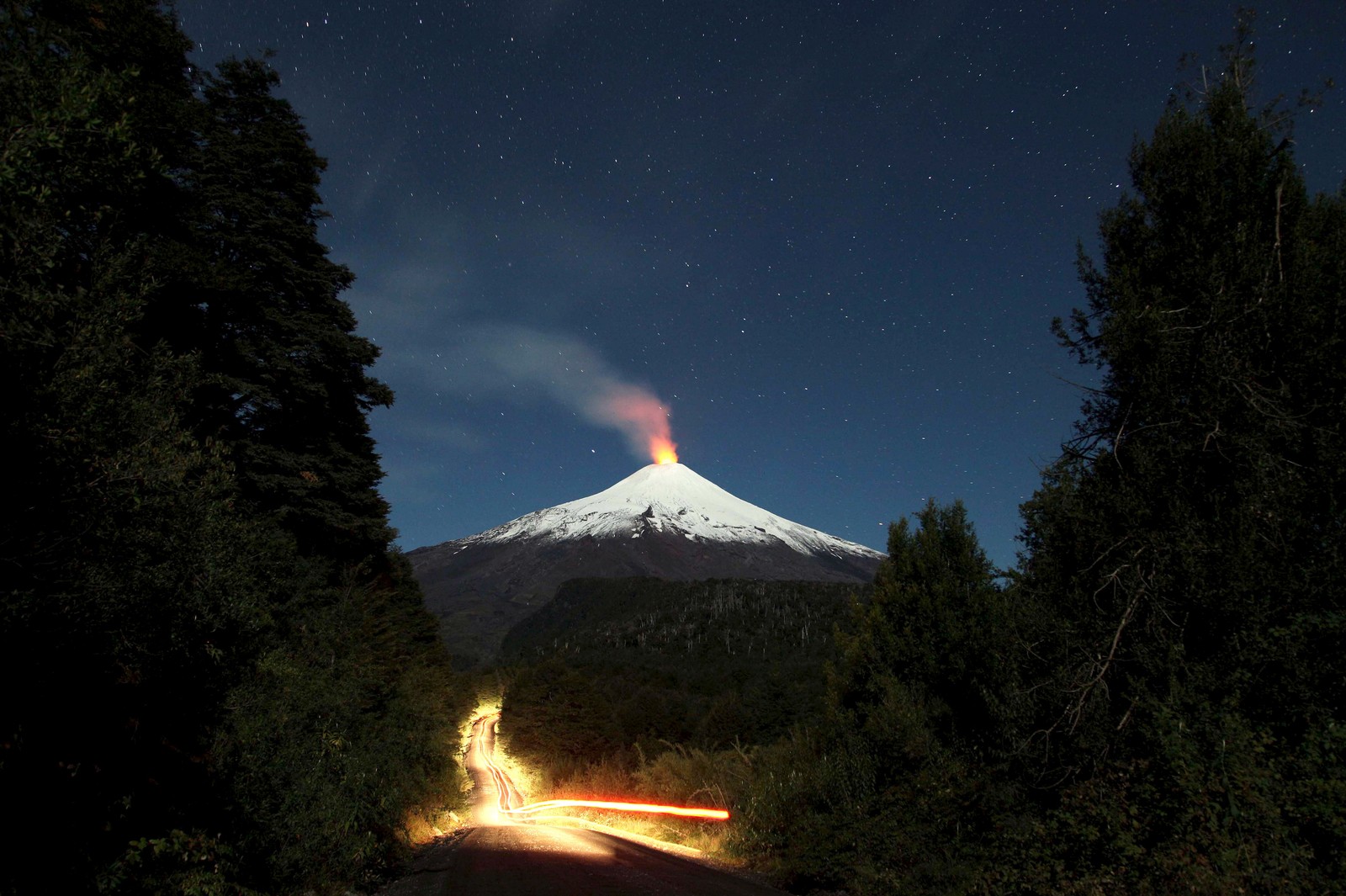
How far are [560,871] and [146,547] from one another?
8809 millimetres

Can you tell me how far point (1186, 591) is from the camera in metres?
7.01

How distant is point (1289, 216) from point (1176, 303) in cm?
150

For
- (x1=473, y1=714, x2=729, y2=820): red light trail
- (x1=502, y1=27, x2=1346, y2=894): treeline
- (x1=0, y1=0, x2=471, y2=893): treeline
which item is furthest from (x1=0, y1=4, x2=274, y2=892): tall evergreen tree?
(x1=473, y1=714, x2=729, y2=820): red light trail

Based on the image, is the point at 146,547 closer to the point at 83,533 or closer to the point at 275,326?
the point at 83,533

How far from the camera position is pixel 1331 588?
6.18 m

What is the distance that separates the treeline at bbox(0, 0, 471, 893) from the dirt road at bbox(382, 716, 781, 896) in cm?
132

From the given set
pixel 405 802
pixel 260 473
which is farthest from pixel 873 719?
pixel 260 473

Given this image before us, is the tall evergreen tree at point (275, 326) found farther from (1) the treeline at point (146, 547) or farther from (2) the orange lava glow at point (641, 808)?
(2) the orange lava glow at point (641, 808)

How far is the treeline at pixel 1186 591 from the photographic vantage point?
5.88m

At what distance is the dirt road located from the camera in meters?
9.96

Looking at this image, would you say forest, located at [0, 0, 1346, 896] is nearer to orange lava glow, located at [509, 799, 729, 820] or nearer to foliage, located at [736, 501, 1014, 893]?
foliage, located at [736, 501, 1014, 893]

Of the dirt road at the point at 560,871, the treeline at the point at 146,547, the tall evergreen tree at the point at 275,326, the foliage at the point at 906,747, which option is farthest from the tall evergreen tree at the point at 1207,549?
the tall evergreen tree at the point at 275,326

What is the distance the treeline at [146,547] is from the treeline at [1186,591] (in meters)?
8.98

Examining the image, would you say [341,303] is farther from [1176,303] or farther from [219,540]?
[1176,303]
